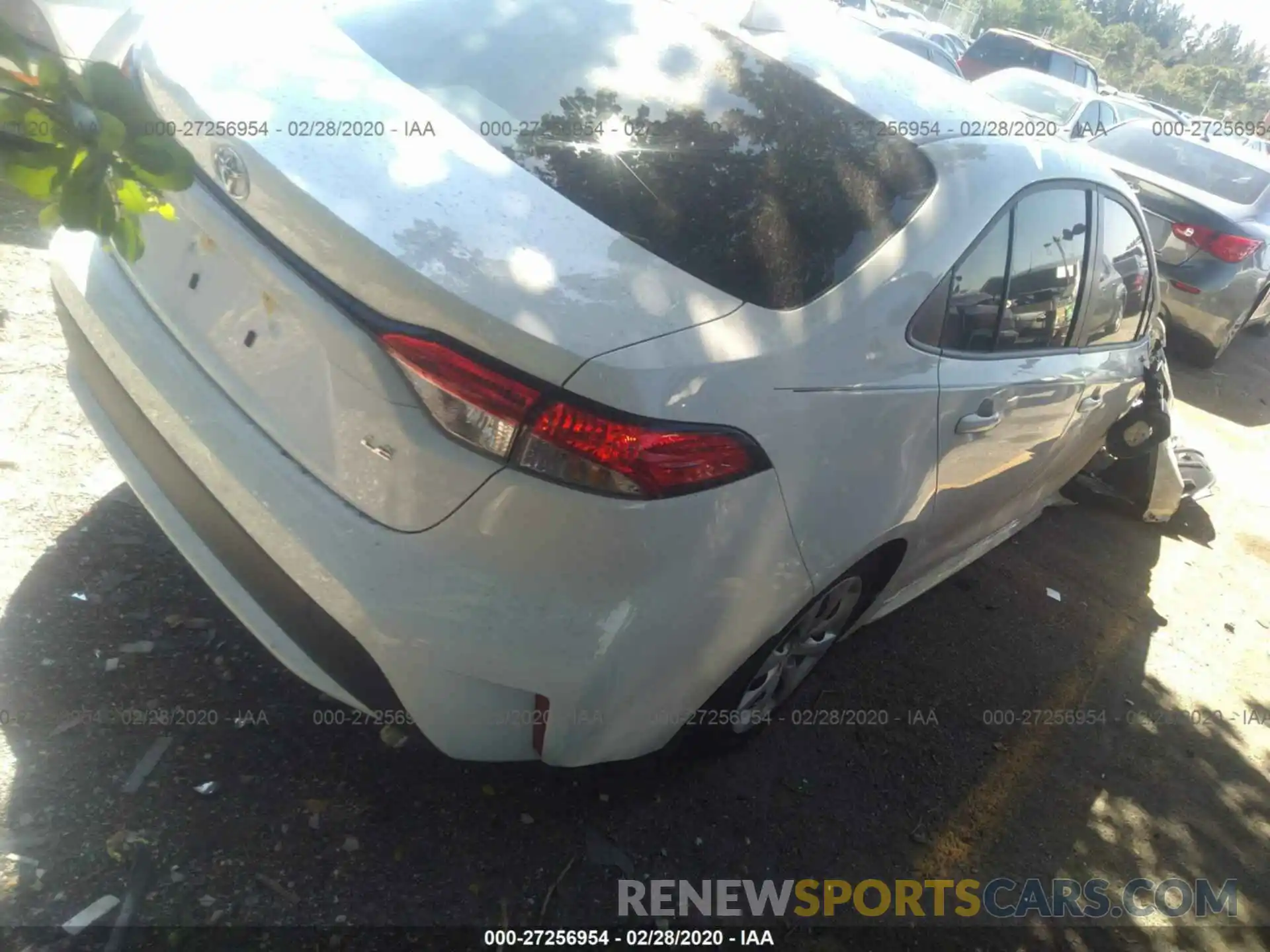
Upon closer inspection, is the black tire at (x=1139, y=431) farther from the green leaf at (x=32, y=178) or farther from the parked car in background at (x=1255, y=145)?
the parked car in background at (x=1255, y=145)

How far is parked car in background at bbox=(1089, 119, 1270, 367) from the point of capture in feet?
23.5

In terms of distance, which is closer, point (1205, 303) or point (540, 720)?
point (540, 720)

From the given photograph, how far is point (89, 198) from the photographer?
1.30 m

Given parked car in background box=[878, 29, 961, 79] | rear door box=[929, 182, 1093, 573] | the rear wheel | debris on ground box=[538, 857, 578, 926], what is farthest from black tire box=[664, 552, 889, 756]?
parked car in background box=[878, 29, 961, 79]

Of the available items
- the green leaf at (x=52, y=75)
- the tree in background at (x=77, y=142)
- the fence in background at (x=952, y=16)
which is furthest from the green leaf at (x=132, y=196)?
the fence in background at (x=952, y=16)

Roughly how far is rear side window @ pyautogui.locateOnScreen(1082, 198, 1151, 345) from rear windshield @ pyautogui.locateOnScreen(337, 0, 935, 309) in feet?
3.85

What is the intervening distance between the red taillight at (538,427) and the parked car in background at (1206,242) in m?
6.54

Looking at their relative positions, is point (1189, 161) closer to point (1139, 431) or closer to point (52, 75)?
point (1139, 431)

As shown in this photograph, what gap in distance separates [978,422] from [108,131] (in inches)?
86.1

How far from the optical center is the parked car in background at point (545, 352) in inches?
70.6

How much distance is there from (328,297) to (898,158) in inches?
59.3

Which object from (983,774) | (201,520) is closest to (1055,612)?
(983,774)

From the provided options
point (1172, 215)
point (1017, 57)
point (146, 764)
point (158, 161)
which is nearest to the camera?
point (158, 161)

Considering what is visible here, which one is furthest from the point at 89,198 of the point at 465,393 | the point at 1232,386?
the point at 1232,386
